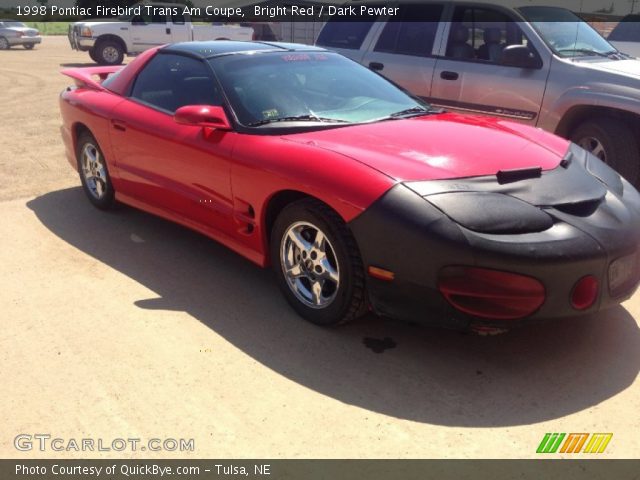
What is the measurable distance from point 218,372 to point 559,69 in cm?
444

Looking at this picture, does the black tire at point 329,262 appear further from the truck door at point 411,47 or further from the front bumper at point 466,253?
the truck door at point 411,47

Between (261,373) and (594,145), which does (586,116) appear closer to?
(594,145)

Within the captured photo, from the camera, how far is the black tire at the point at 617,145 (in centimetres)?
554

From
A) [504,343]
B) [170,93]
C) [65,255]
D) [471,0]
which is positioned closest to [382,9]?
[471,0]

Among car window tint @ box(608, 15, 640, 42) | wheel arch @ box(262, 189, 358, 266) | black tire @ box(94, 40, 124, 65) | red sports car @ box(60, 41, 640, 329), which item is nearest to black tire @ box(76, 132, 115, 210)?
red sports car @ box(60, 41, 640, 329)

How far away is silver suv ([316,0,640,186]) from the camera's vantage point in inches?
221

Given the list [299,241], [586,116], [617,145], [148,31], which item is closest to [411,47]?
[586,116]

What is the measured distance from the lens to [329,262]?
333 cm

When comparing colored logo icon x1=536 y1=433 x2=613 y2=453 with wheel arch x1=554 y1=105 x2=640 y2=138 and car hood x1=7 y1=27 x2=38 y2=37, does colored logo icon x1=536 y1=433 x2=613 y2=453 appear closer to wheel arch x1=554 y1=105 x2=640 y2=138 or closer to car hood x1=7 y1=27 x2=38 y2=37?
wheel arch x1=554 y1=105 x2=640 y2=138

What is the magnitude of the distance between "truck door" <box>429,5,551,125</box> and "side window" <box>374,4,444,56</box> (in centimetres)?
19

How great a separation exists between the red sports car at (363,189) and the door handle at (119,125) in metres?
0.04

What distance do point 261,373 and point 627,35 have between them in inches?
337

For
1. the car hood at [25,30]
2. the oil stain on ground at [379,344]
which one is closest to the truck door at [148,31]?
the car hood at [25,30]

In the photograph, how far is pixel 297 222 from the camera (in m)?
3.41
